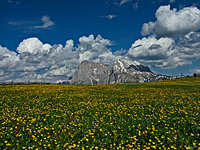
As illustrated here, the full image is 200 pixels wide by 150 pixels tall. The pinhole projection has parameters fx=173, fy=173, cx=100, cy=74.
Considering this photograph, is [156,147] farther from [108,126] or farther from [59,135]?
[59,135]

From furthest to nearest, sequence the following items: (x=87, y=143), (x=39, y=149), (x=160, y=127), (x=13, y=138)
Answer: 1. (x=160, y=127)
2. (x=13, y=138)
3. (x=87, y=143)
4. (x=39, y=149)

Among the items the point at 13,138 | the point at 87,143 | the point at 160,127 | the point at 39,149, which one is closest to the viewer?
the point at 39,149

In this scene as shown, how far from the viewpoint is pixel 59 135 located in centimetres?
977

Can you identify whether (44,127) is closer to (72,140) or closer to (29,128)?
(29,128)

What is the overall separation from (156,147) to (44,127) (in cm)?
684

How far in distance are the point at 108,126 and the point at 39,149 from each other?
4.47m

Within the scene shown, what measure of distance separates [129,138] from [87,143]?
7.51 ft

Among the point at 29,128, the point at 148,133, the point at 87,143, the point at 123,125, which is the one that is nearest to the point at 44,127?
the point at 29,128

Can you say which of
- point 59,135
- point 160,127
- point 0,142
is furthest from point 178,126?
point 0,142

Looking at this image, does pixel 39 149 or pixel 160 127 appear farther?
pixel 160 127

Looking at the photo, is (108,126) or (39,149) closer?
(39,149)

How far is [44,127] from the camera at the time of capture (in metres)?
11.1

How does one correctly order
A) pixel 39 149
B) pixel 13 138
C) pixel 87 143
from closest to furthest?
1. pixel 39 149
2. pixel 87 143
3. pixel 13 138

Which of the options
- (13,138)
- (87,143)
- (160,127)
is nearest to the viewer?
(87,143)
